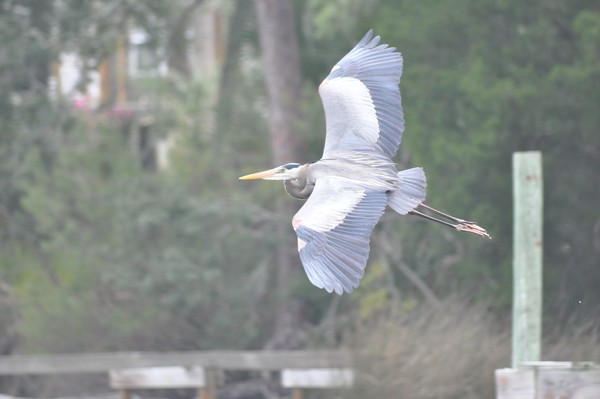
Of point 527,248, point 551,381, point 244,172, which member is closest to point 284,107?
point 244,172

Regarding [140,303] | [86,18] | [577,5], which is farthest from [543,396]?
[86,18]

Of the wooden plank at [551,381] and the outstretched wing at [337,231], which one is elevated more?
the outstretched wing at [337,231]

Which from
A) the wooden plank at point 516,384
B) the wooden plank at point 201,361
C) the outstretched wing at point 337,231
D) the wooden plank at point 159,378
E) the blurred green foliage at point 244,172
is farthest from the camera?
the blurred green foliage at point 244,172

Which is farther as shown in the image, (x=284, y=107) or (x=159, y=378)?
(x=284, y=107)

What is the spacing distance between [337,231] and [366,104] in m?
1.45

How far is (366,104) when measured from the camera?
7277 millimetres

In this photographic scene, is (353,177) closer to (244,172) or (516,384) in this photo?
(516,384)

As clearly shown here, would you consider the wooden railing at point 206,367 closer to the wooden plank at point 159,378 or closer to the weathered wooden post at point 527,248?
the wooden plank at point 159,378

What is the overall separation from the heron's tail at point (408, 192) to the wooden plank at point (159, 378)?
450cm

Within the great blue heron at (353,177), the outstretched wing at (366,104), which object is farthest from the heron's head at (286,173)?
the outstretched wing at (366,104)

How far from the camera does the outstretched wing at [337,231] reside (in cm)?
566

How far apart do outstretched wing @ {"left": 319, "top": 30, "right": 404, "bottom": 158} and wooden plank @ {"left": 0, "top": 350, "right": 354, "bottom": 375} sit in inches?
114

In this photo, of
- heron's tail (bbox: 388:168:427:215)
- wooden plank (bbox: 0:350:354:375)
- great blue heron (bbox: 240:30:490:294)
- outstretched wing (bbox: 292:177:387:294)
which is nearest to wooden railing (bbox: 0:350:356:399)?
wooden plank (bbox: 0:350:354:375)

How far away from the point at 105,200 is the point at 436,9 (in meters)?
4.76
